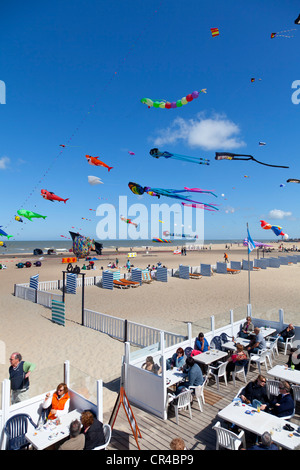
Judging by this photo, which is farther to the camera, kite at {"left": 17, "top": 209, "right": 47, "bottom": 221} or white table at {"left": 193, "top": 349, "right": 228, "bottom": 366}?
kite at {"left": 17, "top": 209, "right": 47, "bottom": 221}

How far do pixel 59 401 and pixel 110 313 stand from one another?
8946 millimetres

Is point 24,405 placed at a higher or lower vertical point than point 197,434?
higher

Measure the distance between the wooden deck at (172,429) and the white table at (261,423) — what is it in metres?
0.45

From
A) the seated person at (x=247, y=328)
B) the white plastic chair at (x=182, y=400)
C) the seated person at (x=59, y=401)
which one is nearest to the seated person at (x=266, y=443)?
the white plastic chair at (x=182, y=400)

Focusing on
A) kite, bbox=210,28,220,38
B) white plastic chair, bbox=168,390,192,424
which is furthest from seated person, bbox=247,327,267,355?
kite, bbox=210,28,220,38

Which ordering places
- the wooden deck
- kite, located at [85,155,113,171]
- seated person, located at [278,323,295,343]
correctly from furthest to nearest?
kite, located at [85,155,113,171] < seated person, located at [278,323,295,343] < the wooden deck

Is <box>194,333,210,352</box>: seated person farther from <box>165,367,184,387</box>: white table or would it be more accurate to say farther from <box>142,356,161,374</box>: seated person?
<box>142,356,161,374</box>: seated person

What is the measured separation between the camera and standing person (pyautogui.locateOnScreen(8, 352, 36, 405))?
451 cm

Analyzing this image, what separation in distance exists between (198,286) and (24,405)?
56.6 feet

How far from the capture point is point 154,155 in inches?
408

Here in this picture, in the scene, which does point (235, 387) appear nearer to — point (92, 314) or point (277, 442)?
point (277, 442)

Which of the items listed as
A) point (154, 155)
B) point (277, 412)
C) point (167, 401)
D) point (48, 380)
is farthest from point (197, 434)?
point (154, 155)

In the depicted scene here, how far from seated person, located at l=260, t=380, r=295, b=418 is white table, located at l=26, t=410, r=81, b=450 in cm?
329

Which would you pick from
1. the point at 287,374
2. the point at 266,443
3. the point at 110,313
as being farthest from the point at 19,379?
the point at 110,313
